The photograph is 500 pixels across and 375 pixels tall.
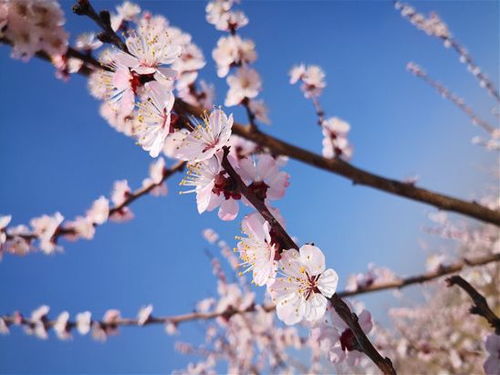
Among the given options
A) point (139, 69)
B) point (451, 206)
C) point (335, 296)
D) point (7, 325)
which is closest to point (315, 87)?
point (451, 206)

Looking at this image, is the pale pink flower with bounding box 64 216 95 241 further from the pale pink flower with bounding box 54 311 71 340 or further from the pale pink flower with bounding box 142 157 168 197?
the pale pink flower with bounding box 54 311 71 340

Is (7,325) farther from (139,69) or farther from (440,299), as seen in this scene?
(440,299)

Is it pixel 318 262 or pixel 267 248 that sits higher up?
pixel 267 248

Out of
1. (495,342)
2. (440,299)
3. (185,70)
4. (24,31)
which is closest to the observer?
(495,342)

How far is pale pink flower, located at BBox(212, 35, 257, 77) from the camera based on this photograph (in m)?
3.03

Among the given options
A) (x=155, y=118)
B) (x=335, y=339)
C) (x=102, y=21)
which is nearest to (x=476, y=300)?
(x=335, y=339)

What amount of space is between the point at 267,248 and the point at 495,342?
1.04m

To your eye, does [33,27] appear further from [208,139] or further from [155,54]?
[208,139]

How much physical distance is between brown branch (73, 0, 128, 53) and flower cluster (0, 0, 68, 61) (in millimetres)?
793

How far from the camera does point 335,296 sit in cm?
90

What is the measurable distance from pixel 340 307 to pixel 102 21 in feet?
4.18

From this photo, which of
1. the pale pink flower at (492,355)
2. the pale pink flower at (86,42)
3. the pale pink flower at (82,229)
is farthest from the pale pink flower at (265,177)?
the pale pink flower at (82,229)

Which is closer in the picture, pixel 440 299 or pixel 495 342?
pixel 495 342

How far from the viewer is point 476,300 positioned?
108 cm
